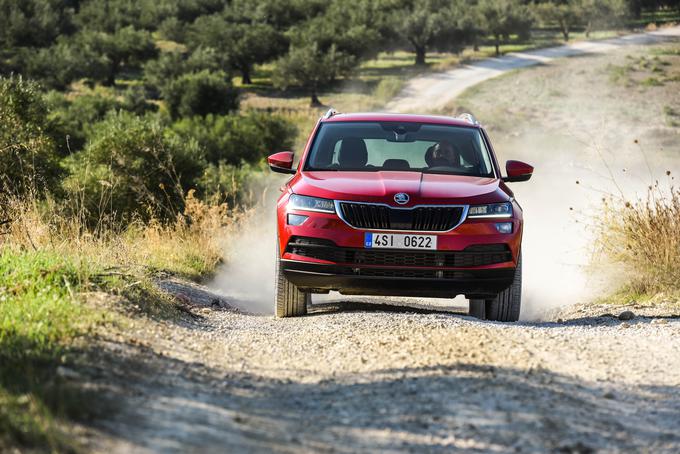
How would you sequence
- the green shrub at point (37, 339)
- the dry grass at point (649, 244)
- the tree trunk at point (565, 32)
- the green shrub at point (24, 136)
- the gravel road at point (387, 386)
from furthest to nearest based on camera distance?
the tree trunk at point (565, 32)
the green shrub at point (24, 136)
the dry grass at point (649, 244)
the gravel road at point (387, 386)
the green shrub at point (37, 339)

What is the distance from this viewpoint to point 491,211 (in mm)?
8055

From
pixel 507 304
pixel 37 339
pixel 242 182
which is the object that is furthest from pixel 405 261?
pixel 242 182

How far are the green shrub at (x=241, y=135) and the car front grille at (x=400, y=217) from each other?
120 ft

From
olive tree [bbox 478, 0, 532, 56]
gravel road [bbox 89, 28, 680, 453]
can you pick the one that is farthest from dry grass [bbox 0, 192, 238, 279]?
olive tree [bbox 478, 0, 532, 56]

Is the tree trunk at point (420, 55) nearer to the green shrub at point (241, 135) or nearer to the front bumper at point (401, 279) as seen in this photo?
the green shrub at point (241, 135)

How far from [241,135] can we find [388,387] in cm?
4310

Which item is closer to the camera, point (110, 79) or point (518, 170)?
point (518, 170)

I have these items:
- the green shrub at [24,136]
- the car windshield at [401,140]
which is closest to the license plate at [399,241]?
the car windshield at [401,140]

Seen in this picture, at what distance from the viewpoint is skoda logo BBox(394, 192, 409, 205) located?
7926 millimetres

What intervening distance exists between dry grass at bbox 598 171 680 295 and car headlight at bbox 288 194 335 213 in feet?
13.5

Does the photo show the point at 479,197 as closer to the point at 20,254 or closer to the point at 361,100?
the point at 20,254

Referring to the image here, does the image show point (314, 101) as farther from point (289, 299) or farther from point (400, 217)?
point (400, 217)

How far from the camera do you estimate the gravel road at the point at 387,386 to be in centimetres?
434

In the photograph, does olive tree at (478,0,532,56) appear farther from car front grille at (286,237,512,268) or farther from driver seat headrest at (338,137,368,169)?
car front grille at (286,237,512,268)
